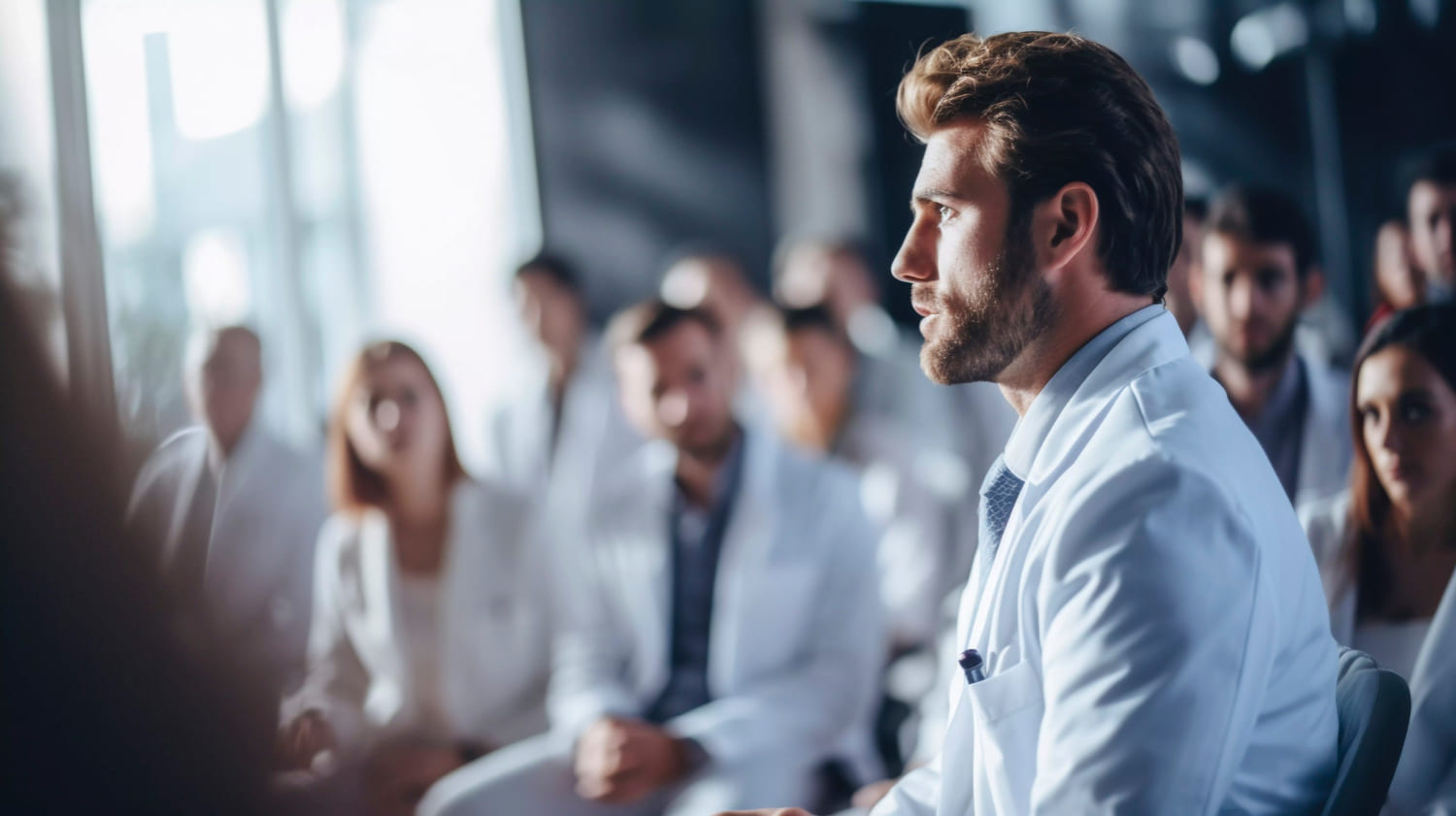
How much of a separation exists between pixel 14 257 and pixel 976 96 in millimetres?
1697

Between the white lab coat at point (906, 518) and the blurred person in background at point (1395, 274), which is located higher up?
the blurred person in background at point (1395, 274)

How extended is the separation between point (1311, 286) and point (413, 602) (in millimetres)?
1754

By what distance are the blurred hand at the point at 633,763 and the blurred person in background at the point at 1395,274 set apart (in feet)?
4.23

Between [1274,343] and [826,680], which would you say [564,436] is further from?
[1274,343]

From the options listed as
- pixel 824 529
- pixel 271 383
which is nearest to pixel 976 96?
pixel 824 529

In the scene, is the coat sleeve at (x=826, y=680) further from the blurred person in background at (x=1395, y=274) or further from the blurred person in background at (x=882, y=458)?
the blurred person in background at (x=1395, y=274)

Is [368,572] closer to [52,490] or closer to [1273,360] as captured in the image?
[52,490]

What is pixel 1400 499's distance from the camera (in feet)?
4.44

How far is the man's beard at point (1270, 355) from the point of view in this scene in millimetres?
1578

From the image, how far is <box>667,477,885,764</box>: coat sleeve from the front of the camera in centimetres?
198

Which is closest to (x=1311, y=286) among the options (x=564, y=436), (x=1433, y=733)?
(x=1433, y=733)

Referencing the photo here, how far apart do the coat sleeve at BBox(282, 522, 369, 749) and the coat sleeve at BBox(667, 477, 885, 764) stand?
0.66 meters

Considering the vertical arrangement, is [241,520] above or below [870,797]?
above

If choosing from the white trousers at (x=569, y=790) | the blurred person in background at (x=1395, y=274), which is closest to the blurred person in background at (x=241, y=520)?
the white trousers at (x=569, y=790)
